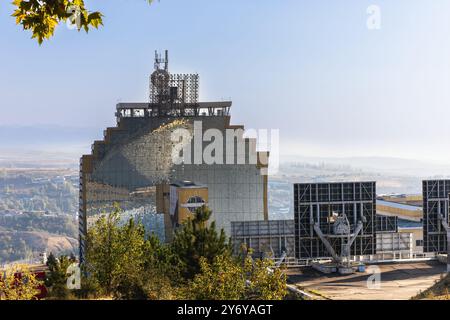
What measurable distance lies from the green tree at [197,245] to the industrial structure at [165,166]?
1644 inches

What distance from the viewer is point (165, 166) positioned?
89.2 metres

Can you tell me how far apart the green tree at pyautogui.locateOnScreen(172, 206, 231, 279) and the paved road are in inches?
360

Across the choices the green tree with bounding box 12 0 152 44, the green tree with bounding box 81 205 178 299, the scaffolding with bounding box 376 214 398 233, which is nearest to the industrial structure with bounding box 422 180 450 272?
the scaffolding with bounding box 376 214 398 233

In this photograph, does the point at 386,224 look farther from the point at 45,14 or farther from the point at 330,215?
the point at 45,14

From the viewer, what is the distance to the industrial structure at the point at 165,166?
279 ft

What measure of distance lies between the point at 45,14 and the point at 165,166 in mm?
79387

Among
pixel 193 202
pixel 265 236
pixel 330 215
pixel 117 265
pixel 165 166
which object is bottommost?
pixel 265 236

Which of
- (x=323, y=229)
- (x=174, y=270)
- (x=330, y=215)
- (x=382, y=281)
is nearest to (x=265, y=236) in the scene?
(x=323, y=229)

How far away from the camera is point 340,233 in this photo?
51656 millimetres

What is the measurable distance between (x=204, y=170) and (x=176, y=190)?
67.9ft

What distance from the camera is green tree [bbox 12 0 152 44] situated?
32.5ft
